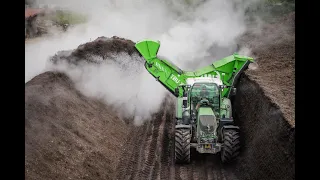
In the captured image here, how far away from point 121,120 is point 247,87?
234 inches

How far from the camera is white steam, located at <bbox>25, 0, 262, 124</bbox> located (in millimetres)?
22734

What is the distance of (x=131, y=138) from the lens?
1916cm

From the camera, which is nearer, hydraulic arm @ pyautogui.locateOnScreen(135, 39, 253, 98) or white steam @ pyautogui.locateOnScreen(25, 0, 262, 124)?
hydraulic arm @ pyautogui.locateOnScreen(135, 39, 253, 98)

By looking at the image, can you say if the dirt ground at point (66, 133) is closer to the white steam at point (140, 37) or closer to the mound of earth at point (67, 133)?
the mound of earth at point (67, 133)

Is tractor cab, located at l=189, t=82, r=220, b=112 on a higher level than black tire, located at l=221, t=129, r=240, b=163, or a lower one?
higher

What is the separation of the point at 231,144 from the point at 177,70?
5.16 meters

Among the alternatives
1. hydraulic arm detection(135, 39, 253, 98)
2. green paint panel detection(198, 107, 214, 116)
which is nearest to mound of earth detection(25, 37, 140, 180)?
hydraulic arm detection(135, 39, 253, 98)

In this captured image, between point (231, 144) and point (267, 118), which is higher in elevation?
point (267, 118)

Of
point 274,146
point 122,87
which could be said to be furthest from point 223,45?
point 274,146

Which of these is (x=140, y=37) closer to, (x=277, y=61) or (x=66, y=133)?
(x=277, y=61)

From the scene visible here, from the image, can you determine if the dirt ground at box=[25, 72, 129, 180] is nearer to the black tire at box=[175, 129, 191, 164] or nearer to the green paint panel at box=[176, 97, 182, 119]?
the black tire at box=[175, 129, 191, 164]

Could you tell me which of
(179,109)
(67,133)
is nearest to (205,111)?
(179,109)

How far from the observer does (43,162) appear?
13789mm

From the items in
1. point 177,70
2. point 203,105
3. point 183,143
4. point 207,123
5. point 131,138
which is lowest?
point 131,138
